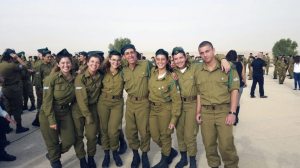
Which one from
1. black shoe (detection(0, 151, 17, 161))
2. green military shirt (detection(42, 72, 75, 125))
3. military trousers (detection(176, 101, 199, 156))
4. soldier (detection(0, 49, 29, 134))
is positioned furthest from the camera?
soldier (detection(0, 49, 29, 134))

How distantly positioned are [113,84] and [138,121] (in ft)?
2.45

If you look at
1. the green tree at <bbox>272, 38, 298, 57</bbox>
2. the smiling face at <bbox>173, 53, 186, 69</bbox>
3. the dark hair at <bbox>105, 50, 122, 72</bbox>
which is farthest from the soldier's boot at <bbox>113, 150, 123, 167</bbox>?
the green tree at <bbox>272, 38, 298, 57</bbox>

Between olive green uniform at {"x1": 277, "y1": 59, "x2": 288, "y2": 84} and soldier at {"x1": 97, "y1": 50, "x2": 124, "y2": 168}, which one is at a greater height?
soldier at {"x1": 97, "y1": 50, "x2": 124, "y2": 168}

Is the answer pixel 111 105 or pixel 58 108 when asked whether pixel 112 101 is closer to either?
pixel 111 105

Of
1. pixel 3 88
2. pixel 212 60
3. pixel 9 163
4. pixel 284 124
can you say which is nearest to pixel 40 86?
pixel 3 88

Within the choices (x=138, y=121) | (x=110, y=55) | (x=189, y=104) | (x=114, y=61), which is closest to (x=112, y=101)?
(x=138, y=121)

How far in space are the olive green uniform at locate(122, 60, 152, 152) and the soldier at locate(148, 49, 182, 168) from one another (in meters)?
0.10

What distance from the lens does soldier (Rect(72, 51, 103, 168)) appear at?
14.0 ft

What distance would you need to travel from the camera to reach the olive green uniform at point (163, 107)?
4.23 m

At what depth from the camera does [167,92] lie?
429 cm

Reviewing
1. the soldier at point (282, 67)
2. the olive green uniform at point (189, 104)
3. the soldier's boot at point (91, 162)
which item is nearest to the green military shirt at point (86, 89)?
the soldier's boot at point (91, 162)

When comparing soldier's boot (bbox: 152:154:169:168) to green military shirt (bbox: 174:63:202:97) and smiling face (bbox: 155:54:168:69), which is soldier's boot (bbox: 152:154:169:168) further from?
smiling face (bbox: 155:54:168:69)

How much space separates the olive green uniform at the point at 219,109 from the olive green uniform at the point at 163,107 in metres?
0.47

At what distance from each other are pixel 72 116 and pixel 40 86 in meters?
4.13
